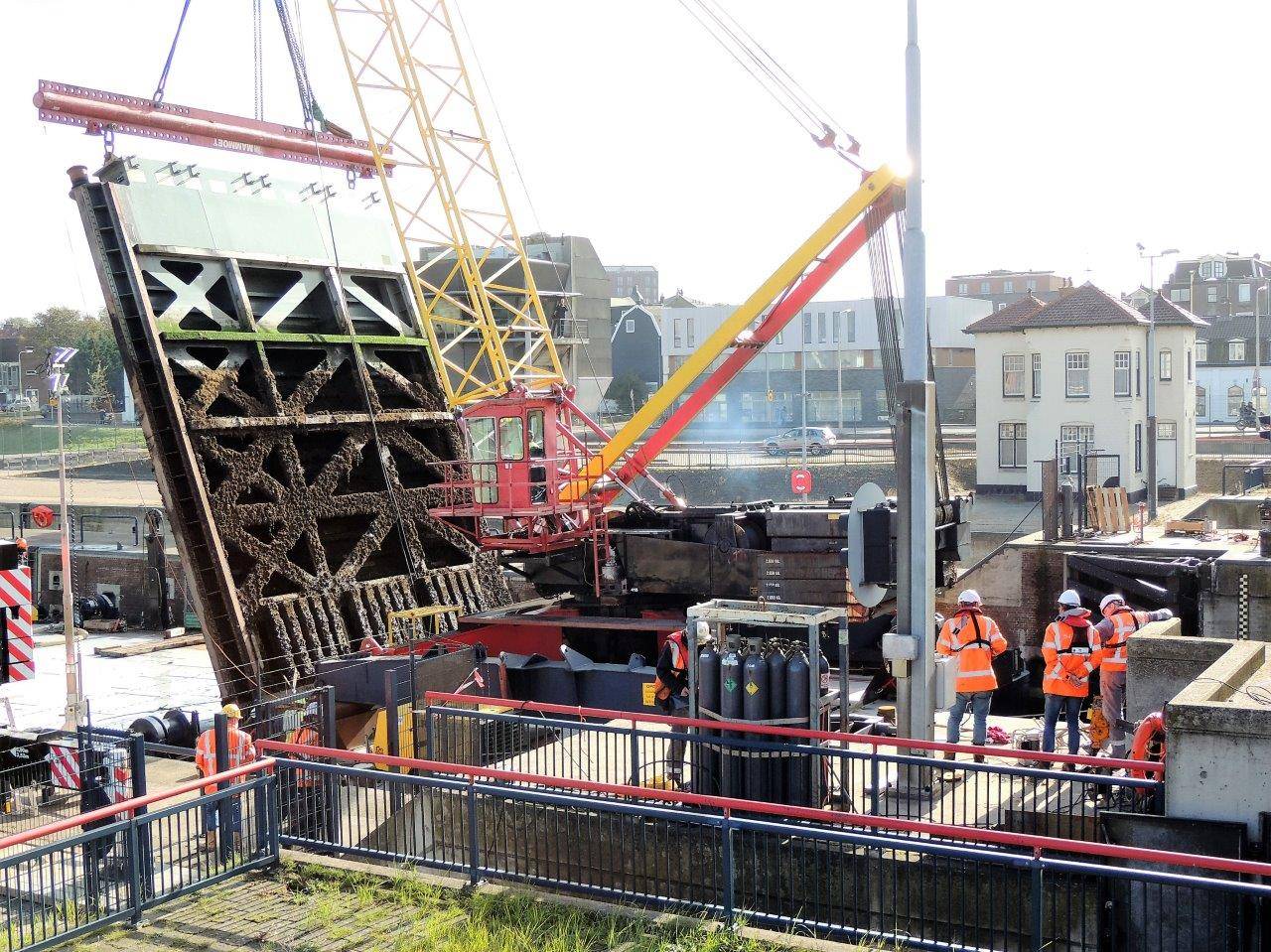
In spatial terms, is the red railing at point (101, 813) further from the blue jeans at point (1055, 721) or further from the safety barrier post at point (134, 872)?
the blue jeans at point (1055, 721)

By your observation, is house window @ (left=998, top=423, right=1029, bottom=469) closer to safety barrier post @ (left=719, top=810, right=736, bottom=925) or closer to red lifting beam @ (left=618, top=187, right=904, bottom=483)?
red lifting beam @ (left=618, top=187, right=904, bottom=483)

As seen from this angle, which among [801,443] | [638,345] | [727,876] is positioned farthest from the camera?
[638,345]

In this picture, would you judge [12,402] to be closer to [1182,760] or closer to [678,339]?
[678,339]

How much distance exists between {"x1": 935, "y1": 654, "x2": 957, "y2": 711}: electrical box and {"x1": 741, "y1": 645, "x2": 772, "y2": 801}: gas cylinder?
1.46m

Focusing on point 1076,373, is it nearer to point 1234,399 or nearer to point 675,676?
point 675,676

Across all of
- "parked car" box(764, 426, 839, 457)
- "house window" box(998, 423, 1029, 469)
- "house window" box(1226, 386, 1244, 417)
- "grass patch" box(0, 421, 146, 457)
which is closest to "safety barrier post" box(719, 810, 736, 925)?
"house window" box(998, 423, 1029, 469)

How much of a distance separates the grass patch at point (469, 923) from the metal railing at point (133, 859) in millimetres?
606

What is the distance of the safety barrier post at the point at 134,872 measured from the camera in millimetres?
7992

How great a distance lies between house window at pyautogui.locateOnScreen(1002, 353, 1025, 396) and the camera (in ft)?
137

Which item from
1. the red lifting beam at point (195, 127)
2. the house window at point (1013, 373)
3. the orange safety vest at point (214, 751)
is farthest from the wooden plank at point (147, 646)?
the house window at point (1013, 373)

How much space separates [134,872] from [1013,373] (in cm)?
3799

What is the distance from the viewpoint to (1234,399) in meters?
66.9

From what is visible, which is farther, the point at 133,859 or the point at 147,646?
the point at 147,646

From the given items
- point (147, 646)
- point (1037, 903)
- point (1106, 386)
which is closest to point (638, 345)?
point (1106, 386)
